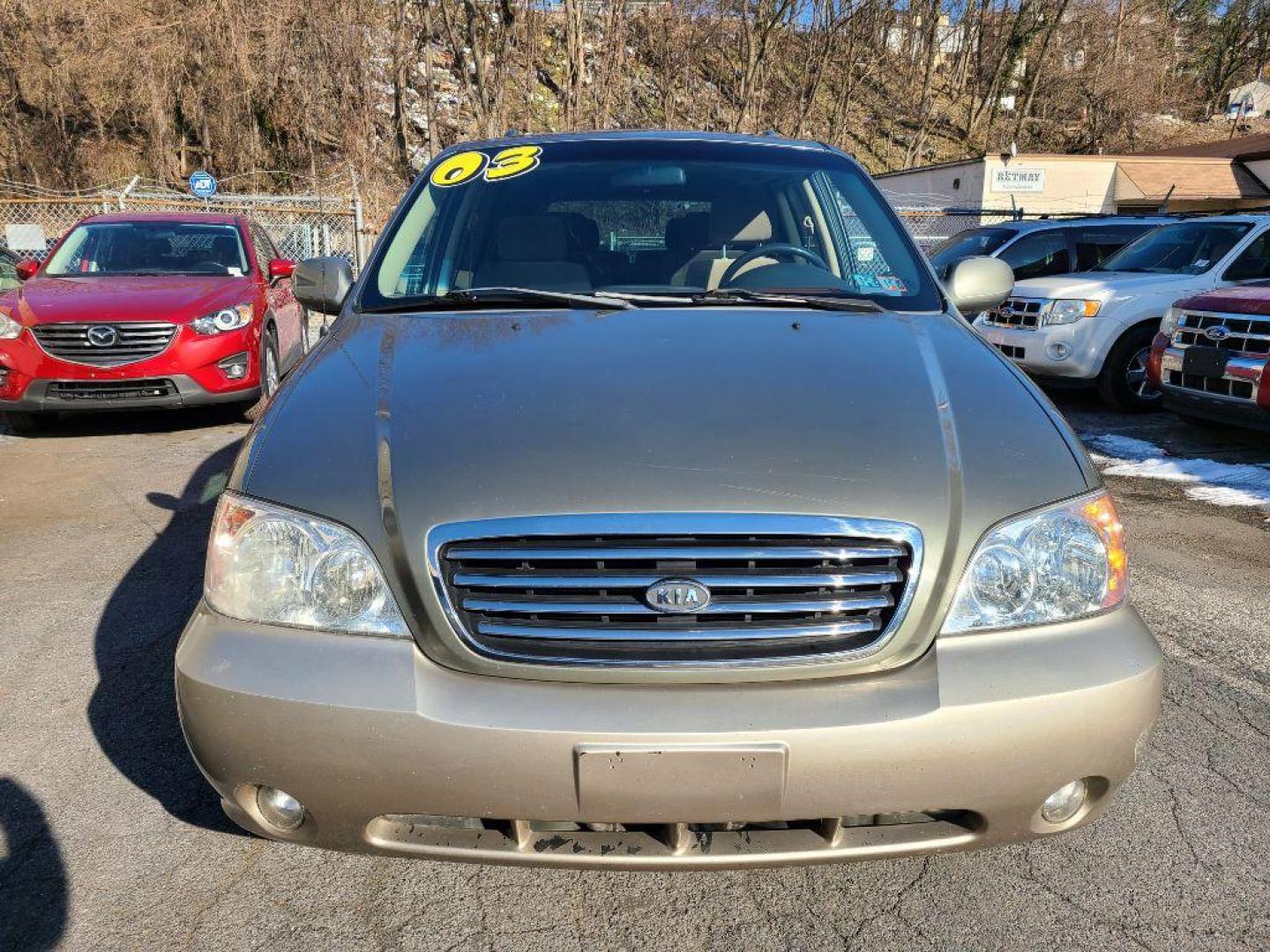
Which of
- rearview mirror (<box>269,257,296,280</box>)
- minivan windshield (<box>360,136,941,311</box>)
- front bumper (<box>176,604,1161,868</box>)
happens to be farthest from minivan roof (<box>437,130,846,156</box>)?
rearview mirror (<box>269,257,296,280</box>)

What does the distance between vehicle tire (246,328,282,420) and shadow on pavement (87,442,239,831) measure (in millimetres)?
2641

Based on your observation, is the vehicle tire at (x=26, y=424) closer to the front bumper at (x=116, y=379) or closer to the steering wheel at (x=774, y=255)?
the front bumper at (x=116, y=379)

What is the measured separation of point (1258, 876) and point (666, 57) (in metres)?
36.6

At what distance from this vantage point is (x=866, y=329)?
2732 millimetres

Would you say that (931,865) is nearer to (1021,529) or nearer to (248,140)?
(1021,529)

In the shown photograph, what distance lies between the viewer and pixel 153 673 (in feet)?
11.4

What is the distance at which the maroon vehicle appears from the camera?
662cm

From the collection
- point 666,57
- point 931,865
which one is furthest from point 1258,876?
point 666,57

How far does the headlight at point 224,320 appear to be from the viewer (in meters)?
7.43

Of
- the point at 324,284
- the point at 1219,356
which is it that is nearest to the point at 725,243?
the point at 324,284

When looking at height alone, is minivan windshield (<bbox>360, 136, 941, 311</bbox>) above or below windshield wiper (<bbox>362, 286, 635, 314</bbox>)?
above

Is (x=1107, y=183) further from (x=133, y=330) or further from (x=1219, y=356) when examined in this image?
(x=133, y=330)

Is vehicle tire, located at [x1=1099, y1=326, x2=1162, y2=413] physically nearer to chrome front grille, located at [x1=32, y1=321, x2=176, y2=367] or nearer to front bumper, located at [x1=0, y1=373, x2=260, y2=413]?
front bumper, located at [x1=0, y1=373, x2=260, y2=413]

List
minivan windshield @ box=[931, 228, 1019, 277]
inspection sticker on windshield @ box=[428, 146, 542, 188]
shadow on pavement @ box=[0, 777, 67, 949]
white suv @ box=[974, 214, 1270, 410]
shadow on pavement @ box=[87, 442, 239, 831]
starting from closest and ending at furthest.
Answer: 1. shadow on pavement @ box=[0, 777, 67, 949]
2. shadow on pavement @ box=[87, 442, 239, 831]
3. inspection sticker on windshield @ box=[428, 146, 542, 188]
4. white suv @ box=[974, 214, 1270, 410]
5. minivan windshield @ box=[931, 228, 1019, 277]
